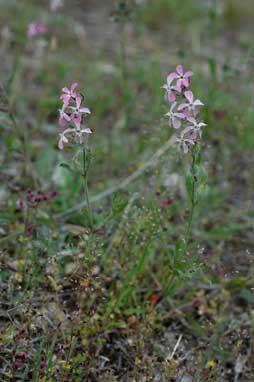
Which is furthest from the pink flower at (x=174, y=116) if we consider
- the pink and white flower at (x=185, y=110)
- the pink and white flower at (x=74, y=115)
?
the pink and white flower at (x=74, y=115)

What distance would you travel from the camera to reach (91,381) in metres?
2.47

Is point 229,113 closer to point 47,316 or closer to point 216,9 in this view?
point 216,9

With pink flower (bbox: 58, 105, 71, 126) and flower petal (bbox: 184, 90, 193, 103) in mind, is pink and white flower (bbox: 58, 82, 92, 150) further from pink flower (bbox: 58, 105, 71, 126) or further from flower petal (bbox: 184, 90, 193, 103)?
flower petal (bbox: 184, 90, 193, 103)

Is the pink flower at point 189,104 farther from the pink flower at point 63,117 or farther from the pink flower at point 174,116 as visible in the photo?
the pink flower at point 63,117

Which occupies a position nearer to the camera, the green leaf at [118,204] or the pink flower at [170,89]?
the pink flower at [170,89]

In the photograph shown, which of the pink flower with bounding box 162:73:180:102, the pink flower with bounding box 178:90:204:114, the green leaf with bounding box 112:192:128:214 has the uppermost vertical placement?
the pink flower with bounding box 162:73:180:102

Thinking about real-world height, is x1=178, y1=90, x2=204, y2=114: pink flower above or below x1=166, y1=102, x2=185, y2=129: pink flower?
above

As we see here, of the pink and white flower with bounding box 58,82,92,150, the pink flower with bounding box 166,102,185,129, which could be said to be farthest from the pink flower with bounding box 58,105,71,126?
the pink flower with bounding box 166,102,185,129

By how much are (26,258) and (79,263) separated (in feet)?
1.72

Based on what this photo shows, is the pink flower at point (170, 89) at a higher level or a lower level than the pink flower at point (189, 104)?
higher

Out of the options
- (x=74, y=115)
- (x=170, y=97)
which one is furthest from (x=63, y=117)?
(x=170, y=97)

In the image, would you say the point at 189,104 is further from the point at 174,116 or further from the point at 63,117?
the point at 63,117

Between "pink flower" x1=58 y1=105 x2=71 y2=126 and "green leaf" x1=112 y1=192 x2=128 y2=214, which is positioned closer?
"pink flower" x1=58 y1=105 x2=71 y2=126

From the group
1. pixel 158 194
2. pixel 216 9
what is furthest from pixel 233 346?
pixel 216 9
